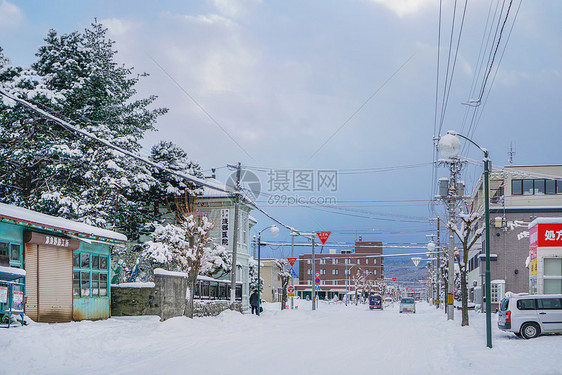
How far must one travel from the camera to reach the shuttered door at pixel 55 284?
21.6m

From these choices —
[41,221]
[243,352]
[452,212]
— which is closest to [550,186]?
[452,212]

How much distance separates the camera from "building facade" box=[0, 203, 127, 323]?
20219mm

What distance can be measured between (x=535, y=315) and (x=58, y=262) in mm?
18658

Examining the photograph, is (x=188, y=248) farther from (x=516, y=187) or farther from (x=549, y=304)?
(x=516, y=187)

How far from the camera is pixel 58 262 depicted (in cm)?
2267

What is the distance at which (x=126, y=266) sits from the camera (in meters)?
42.1

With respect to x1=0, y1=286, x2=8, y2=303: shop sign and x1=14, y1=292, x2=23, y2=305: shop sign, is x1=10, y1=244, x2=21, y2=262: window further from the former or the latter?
x1=0, y1=286, x2=8, y2=303: shop sign

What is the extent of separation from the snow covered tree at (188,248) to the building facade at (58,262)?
5.66 metres

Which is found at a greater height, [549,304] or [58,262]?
[58,262]

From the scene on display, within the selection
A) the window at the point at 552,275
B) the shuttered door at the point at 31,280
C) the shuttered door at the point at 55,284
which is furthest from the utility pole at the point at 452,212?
the shuttered door at the point at 31,280

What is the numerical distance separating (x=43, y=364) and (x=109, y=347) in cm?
385

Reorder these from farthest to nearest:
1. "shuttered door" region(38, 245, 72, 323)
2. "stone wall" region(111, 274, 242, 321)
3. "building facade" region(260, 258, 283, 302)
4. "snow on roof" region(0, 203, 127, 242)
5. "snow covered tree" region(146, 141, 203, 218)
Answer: "building facade" region(260, 258, 283, 302)
"snow covered tree" region(146, 141, 203, 218)
"stone wall" region(111, 274, 242, 321)
"shuttered door" region(38, 245, 72, 323)
"snow on roof" region(0, 203, 127, 242)

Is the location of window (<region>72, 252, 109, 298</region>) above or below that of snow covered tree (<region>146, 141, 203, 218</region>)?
below

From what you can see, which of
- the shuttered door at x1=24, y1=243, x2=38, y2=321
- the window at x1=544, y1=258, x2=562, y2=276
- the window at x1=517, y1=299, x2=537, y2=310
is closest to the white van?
the window at x1=517, y1=299, x2=537, y2=310
